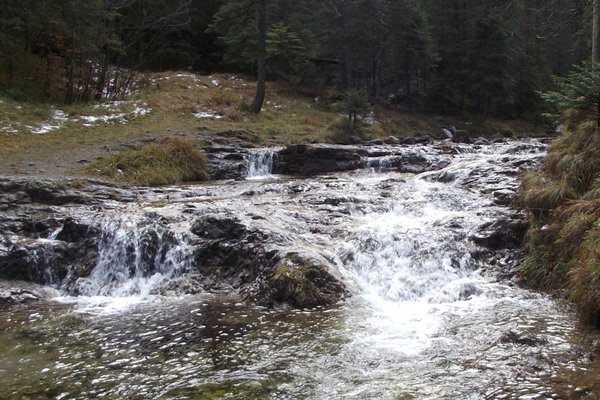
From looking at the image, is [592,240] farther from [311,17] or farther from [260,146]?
[311,17]

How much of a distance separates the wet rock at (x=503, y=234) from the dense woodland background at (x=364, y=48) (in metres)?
19.2

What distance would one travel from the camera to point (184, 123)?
70.3 ft

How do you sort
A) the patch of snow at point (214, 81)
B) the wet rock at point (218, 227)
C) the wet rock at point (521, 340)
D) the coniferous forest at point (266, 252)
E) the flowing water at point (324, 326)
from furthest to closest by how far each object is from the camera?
the patch of snow at point (214, 81), the wet rock at point (218, 227), the wet rock at point (521, 340), the coniferous forest at point (266, 252), the flowing water at point (324, 326)

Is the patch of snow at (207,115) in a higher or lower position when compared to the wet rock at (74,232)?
higher

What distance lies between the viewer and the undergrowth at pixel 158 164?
1488cm

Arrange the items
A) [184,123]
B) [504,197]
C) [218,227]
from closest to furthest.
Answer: [218,227], [504,197], [184,123]

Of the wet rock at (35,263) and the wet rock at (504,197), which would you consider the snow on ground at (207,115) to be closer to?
the wet rock at (35,263)

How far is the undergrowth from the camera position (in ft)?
48.8

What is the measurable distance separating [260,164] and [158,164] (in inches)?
153

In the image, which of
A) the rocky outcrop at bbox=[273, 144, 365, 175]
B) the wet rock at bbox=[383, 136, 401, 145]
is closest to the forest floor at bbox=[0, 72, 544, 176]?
the wet rock at bbox=[383, 136, 401, 145]

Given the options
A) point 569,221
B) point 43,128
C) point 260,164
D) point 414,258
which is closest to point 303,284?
point 414,258

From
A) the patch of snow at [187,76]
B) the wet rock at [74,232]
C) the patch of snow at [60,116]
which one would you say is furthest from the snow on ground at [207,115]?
the wet rock at [74,232]

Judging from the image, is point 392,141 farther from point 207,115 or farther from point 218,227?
point 218,227

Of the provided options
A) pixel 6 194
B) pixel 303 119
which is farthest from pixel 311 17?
Result: pixel 6 194
